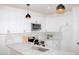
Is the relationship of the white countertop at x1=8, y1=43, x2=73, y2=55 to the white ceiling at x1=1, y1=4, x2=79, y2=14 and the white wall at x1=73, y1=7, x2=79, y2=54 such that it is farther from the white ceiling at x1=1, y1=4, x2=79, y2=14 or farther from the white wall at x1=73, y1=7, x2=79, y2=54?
the white ceiling at x1=1, y1=4, x2=79, y2=14

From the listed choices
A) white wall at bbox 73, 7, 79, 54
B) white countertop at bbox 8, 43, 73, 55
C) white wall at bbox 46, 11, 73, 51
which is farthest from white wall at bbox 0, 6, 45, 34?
white wall at bbox 73, 7, 79, 54

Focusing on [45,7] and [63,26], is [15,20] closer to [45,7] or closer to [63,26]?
[45,7]

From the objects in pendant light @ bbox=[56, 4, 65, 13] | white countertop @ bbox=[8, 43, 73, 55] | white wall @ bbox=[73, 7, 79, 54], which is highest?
pendant light @ bbox=[56, 4, 65, 13]

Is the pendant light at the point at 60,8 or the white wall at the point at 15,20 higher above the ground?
the pendant light at the point at 60,8

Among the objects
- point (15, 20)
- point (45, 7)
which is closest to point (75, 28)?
point (45, 7)

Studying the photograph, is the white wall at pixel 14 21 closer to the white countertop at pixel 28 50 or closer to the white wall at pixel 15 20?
the white wall at pixel 15 20

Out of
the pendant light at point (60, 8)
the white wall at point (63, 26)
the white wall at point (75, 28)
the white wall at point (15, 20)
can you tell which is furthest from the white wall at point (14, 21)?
the white wall at point (75, 28)

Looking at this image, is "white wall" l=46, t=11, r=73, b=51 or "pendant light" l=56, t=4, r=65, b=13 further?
"white wall" l=46, t=11, r=73, b=51

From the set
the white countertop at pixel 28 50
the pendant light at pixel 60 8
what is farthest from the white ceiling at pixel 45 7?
the white countertop at pixel 28 50

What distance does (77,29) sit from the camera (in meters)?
1.38

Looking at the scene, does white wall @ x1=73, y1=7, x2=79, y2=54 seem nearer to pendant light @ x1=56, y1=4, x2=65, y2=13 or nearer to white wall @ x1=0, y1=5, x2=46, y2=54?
pendant light @ x1=56, y1=4, x2=65, y2=13

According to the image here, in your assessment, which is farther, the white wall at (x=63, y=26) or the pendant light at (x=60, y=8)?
the white wall at (x=63, y=26)

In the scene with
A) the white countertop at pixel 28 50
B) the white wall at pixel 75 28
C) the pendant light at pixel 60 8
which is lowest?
the white countertop at pixel 28 50

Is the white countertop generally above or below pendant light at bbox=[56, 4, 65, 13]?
below
